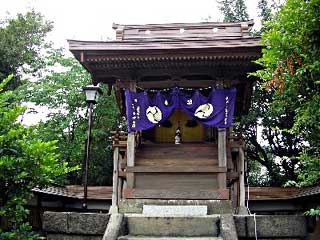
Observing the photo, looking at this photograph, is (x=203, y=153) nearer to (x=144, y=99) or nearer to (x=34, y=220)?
(x=144, y=99)

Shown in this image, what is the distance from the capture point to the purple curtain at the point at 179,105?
1028 centimetres

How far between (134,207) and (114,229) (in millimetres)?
2109

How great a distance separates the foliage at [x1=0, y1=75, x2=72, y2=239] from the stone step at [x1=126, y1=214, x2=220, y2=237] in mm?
2354

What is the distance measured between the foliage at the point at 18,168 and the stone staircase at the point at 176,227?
7.25ft

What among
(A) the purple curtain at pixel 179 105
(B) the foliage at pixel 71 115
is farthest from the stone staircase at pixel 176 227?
(B) the foliage at pixel 71 115

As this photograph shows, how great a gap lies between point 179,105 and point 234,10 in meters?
13.9

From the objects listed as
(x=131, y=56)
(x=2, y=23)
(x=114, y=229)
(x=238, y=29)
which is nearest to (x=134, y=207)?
(x=114, y=229)

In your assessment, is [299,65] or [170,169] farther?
[170,169]

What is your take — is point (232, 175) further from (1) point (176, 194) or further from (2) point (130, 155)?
(2) point (130, 155)

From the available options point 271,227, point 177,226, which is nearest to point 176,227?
point 177,226

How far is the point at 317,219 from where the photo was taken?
28.0 feet

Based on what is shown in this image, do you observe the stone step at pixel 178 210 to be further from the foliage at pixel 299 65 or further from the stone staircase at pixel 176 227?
the foliage at pixel 299 65

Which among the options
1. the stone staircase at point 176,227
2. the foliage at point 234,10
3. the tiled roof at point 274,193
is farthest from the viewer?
the foliage at point 234,10

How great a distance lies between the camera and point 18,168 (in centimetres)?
607
